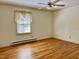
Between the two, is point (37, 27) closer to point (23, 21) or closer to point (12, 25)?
point (23, 21)

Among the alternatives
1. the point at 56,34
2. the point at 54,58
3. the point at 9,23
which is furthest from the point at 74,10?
the point at 9,23

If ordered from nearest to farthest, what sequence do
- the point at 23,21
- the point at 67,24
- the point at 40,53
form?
1. the point at 40,53
2. the point at 23,21
3. the point at 67,24

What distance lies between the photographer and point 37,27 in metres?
5.84

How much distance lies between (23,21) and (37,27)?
3.65 ft

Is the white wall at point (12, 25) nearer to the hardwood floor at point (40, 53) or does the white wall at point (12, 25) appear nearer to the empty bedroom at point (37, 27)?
the empty bedroom at point (37, 27)

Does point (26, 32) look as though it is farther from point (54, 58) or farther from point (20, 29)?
point (54, 58)

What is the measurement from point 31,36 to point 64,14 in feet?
8.46

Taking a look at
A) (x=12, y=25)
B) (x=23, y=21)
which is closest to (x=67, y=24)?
(x=23, y=21)

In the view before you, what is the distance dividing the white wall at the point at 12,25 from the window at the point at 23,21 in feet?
0.76

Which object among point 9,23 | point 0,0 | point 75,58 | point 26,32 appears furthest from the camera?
point 26,32

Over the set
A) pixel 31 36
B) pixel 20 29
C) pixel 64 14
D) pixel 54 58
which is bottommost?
pixel 54 58

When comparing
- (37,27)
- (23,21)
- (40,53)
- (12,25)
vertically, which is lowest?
(40,53)

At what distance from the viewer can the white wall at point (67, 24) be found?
5031 mm

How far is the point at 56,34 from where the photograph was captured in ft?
21.6
